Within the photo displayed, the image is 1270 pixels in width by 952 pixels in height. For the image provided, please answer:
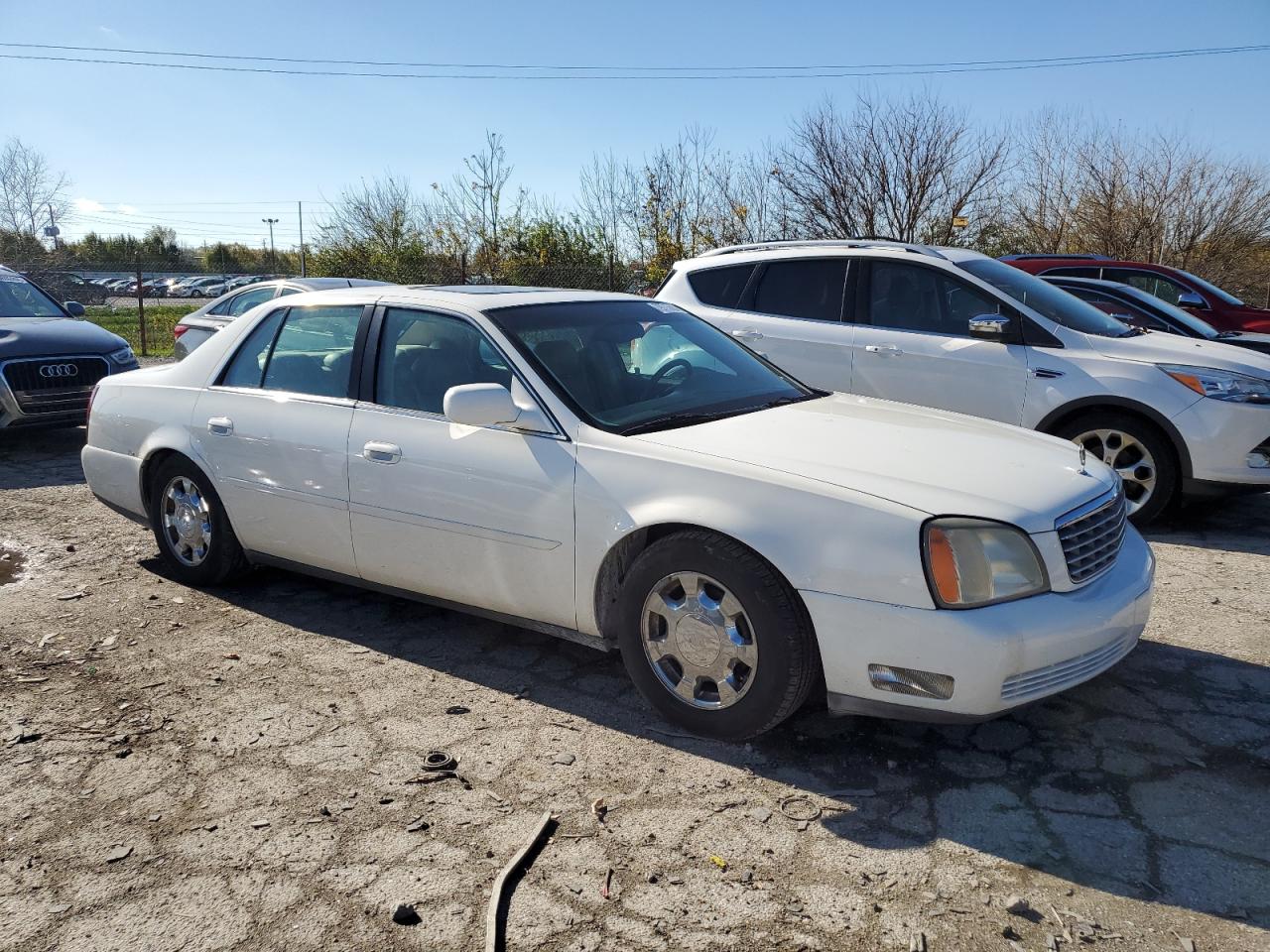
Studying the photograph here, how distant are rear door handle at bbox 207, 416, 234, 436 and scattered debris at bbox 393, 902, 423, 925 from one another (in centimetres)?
280

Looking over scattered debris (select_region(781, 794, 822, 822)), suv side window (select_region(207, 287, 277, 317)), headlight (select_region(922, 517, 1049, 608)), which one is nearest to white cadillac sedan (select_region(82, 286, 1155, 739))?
headlight (select_region(922, 517, 1049, 608))

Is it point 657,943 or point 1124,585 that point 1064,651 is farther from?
point 657,943

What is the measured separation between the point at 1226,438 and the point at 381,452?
16.1ft

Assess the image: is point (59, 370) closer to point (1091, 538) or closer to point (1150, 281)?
point (1091, 538)

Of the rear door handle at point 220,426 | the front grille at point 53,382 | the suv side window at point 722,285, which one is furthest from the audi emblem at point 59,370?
the suv side window at point 722,285

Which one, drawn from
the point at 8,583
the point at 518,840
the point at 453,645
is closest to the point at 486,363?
the point at 453,645

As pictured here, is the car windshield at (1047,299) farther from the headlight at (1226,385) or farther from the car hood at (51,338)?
the car hood at (51,338)

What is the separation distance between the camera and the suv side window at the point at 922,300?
659 cm

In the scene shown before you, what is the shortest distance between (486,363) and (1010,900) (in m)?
2.66

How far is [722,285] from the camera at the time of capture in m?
7.39

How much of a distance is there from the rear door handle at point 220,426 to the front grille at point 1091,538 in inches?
142

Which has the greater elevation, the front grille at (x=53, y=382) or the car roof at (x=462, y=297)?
the car roof at (x=462, y=297)

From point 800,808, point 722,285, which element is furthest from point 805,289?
point 800,808

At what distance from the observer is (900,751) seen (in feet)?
11.0
